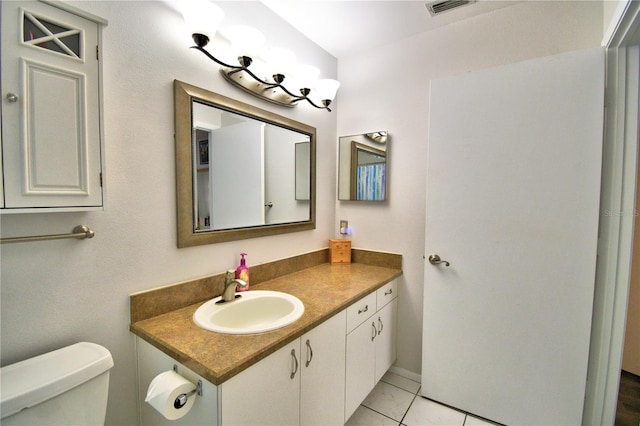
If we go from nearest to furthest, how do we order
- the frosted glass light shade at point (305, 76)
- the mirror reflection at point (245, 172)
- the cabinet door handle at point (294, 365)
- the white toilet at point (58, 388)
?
the white toilet at point (58, 388)
the cabinet door handle at point (294, 365)
the mirror reflection at point (245, 172)
the frosted glass light shade at point (305, 76)

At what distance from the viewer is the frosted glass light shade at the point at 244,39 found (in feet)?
4.42

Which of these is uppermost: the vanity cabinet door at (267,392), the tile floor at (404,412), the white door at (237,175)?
the white door at (237,175)

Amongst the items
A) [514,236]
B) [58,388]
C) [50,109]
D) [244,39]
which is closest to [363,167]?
[514,236]

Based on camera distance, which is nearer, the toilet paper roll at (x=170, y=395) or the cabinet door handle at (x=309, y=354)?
the toilet paper roll at (x=170, y=395)

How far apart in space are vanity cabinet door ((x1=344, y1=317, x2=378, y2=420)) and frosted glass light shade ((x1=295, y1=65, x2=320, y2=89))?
4.97 ft

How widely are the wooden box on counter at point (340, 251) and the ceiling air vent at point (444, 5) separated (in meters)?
1.64

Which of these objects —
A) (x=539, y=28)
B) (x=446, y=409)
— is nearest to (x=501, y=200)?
(x=539, y=28)

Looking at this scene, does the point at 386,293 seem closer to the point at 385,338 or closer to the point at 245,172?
the point at 385,338

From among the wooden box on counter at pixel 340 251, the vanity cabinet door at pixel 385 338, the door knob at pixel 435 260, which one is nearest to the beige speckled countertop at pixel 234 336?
the vanity cabinet door at pixel 385 338

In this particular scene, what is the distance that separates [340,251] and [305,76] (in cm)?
130

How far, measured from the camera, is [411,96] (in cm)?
203

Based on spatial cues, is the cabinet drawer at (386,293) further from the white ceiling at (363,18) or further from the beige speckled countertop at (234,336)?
the white ceiling at (363,18)

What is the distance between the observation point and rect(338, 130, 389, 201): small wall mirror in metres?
2.14

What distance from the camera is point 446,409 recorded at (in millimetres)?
1769
